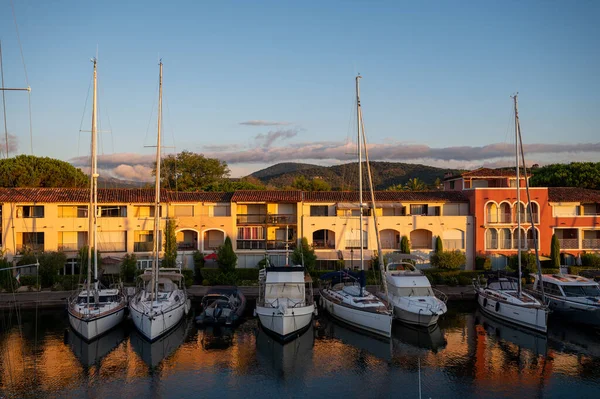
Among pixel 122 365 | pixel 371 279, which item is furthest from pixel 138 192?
pixel 122 365

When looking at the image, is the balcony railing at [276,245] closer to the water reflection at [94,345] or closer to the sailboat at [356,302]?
the sailboat at [356,302]

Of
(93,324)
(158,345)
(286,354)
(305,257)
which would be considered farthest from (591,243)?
(93,324)

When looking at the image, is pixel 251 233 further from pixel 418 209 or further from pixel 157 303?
pixel 157 303

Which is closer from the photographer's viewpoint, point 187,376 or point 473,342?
point 187,376

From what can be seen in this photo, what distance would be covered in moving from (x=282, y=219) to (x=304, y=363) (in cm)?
2639

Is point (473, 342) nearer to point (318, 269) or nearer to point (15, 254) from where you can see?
point (318, 269)

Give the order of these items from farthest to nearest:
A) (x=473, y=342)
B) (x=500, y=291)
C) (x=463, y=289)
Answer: (x=463, y=289) < (x=500, y=291) < (x=473, y=342)

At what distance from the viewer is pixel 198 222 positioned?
5422 cm

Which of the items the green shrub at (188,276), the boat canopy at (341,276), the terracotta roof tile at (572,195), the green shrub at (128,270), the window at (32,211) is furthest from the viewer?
the terracotta roof tile at (572,195)

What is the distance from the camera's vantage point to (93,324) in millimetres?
33250

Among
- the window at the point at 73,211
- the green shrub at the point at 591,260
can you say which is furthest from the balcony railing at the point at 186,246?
the green shrub at the point at 591,260

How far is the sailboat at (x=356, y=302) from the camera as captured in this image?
3441 centimetres

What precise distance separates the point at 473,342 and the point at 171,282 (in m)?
22.1

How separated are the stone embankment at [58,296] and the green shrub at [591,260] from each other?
44.8 feet
